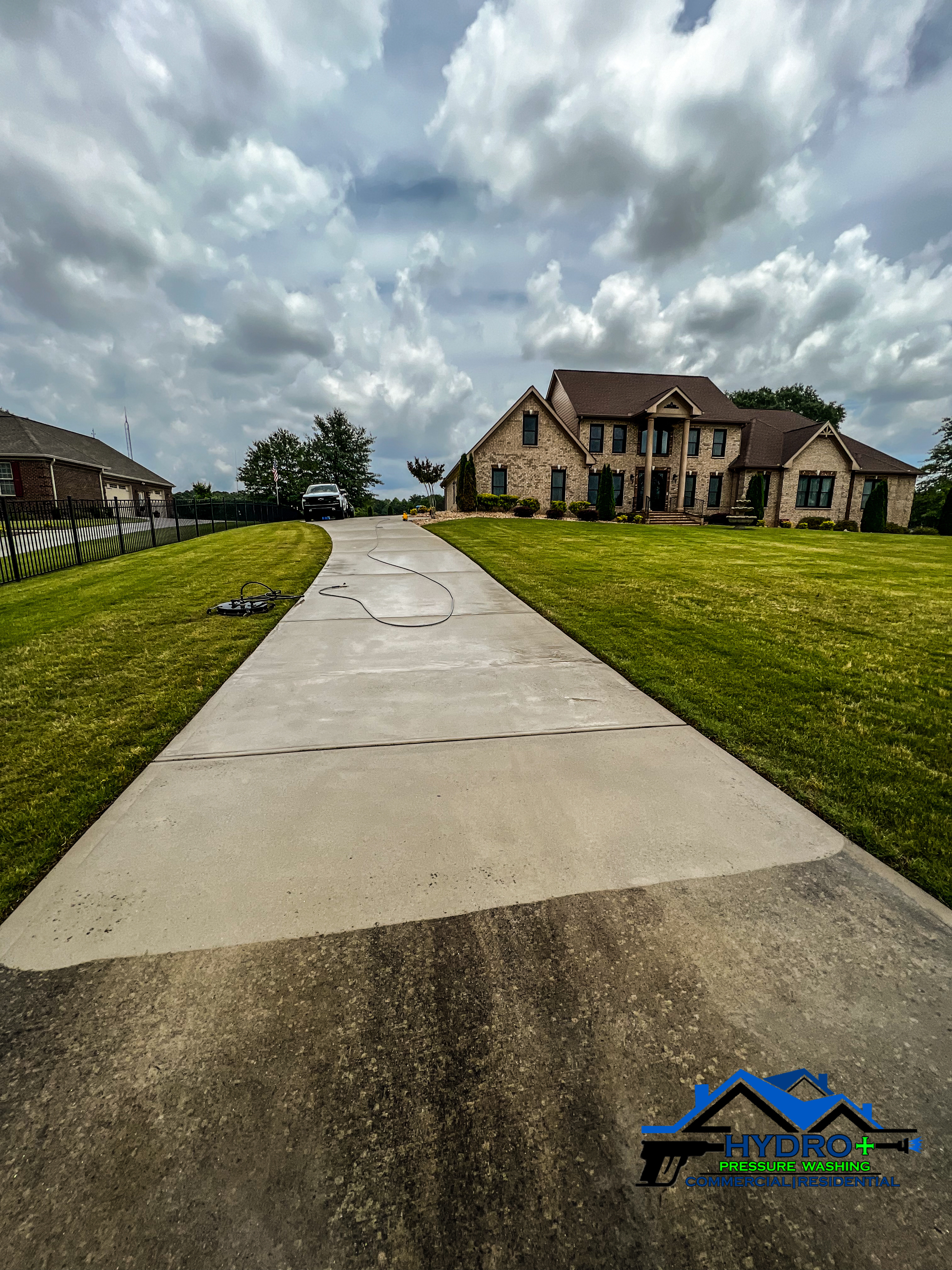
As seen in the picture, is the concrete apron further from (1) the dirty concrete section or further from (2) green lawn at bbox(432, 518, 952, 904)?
(2) green lawn at bbox(432, 518, 952, 904)

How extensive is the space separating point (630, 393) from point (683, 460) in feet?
18.3

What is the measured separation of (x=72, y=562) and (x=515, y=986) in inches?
624

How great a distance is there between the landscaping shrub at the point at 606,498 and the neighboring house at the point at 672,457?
1.94 m

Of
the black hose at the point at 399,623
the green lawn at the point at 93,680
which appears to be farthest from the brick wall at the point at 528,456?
the green lawn at the point at 93,680

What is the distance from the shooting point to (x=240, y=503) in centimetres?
2972

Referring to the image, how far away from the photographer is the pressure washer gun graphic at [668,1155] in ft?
4.51

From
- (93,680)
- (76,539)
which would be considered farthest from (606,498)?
(93,680)

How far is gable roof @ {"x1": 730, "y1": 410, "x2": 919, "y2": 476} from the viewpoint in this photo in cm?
2953

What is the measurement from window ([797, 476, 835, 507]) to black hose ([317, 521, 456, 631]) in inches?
1097

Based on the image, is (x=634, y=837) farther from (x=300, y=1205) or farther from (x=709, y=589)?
(x=709, y=589)

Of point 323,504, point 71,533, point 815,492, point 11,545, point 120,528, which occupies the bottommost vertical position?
point 11,545

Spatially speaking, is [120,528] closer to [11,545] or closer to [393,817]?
[11,545]

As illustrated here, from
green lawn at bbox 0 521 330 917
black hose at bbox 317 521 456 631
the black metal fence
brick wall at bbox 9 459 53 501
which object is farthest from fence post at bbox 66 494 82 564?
brick wall at bbox 9 459 53 501

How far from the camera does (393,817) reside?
2789 mm
